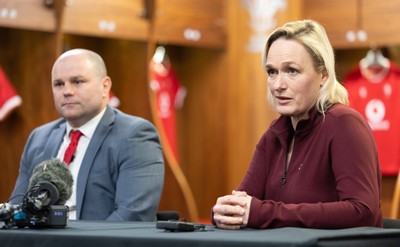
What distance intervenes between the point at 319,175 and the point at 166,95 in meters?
5.15

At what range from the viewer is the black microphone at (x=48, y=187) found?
7.79 feet

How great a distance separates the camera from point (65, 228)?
7.71ft

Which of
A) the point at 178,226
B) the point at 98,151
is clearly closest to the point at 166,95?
the point at 98,151

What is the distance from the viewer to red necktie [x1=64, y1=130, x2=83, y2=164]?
3.73 m

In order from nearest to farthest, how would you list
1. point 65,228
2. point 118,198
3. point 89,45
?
1. point 65,228
2. point 118,198
3. point 89,45

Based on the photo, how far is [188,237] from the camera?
6.60 feet

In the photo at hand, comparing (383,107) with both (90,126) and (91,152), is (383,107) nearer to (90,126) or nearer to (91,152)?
(90,126)

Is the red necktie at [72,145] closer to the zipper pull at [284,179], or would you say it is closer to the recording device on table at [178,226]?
the zipper pull at [284,179]

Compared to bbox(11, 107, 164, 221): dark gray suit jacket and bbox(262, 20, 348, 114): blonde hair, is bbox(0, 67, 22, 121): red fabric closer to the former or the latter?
bbox(11, 107, 164, 221): dark gray suit jacket

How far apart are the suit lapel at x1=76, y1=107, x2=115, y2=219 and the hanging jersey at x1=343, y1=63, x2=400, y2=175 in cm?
363

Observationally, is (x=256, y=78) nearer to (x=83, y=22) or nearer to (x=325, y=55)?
(x=83, y=22)

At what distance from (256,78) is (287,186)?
502 cm

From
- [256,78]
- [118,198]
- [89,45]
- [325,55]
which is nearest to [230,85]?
[256,78]

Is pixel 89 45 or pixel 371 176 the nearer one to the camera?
pixel 371 176
